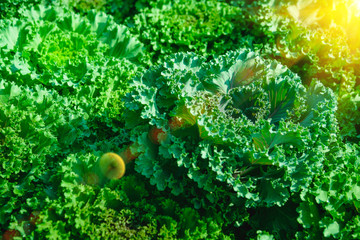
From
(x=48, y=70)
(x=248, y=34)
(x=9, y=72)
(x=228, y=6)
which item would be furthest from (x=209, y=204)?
(x=228, y=6)

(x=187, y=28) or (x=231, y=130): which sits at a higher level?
(x=187, y=28)

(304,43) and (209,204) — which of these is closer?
(209,204)

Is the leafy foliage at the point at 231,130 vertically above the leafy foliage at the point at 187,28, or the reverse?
the leafy foliage at the point at 187,28

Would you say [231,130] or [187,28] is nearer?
[231,130]

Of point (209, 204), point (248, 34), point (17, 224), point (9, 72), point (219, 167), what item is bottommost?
point (17, 224)

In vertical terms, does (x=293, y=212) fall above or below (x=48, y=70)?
below

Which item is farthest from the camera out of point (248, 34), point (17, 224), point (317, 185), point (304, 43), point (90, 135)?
point (248, 34)

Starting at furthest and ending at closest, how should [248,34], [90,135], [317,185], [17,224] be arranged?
[248,34] → [90,135] → [317,185] → [17,224]

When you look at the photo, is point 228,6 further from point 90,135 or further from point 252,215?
point 252,215

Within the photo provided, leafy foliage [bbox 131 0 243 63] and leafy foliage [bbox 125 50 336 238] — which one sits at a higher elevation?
leafy foliage [bbox 131 0 243 63]

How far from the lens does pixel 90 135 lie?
430cm

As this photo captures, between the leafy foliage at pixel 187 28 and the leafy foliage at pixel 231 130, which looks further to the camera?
the leafy foliage at pixel 187 28

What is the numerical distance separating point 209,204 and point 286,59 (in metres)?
2.59

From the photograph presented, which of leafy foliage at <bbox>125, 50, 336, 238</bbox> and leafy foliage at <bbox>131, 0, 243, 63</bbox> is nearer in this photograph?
leafy foliage at <bbox>125, 50, 336, 238</bbox>
